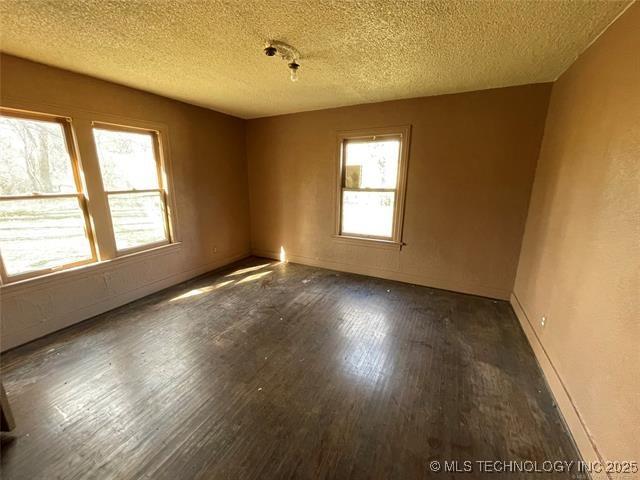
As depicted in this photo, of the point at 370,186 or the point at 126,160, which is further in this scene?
the point at 370,186

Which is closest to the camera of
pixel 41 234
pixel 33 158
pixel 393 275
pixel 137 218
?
pixel 33 158

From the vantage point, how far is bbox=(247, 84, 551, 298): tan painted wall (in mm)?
2904

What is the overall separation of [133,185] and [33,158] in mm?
881

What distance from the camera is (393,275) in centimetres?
385

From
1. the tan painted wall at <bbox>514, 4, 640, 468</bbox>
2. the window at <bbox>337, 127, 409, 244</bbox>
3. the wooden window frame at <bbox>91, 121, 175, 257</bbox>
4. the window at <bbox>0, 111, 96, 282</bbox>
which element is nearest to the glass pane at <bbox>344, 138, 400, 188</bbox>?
the window at <bbox>337, 127, 409, 244</bbox>

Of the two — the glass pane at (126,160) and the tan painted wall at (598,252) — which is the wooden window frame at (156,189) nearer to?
the glass pane at (126,160)

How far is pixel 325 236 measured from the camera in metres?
4.27

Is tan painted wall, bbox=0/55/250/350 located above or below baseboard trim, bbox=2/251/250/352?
above

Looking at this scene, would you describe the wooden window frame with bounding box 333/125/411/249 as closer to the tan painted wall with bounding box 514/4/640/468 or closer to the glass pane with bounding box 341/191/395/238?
the glass pane with bounding box 341/191/395/238

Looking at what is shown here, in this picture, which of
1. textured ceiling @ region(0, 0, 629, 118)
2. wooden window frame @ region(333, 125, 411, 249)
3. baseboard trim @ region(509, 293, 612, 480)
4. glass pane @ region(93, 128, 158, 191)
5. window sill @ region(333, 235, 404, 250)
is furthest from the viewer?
window sill @ region(333, 235, 404, 250)

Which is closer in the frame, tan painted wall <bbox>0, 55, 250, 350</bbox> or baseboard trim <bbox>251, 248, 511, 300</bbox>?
tan painted wall <bbox>0, 55, 250, 350</bbox>

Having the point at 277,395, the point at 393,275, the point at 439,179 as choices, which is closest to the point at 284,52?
the point at 439,179

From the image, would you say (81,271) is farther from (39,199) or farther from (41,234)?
(39,199)

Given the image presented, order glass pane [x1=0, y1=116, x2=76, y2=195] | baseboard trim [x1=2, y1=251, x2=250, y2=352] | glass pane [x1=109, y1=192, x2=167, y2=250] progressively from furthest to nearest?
glass pane [x1=109, y1=192, x2=167, y2=250] → baseboard trim [x1=2, y1=251, x2=250, y2=352] → glass pane [x1=0, y1=116, x2=76, y2=195]
